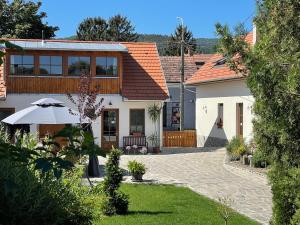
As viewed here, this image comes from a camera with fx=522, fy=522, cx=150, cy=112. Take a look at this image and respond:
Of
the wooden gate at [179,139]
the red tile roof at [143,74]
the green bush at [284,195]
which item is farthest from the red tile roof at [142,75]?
the green bush at [284,195]

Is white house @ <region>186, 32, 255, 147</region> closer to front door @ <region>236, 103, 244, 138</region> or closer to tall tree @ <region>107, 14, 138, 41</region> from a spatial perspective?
front door @ <region>236, 103, 244, 138</region>

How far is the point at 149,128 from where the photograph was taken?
1097 inches

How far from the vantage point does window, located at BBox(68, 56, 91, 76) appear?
88.6 ft

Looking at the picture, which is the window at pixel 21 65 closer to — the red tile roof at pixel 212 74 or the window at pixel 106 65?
the window at pixel 106 65

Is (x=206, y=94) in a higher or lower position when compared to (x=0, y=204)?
higher

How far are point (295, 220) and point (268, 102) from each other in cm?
179

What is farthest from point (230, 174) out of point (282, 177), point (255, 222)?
point (282, 177)

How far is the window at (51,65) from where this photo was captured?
26.7 meters

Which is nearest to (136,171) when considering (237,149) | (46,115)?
(46,115)

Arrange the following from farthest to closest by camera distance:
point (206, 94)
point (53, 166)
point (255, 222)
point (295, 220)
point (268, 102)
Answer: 1. point (206, 94)
2. point (255, 222)
3. point (295, 220)
4. point (268, 102)
5. point (53, 166)

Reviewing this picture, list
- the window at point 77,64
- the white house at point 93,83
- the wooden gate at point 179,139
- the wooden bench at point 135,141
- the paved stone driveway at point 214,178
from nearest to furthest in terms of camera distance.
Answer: the paved stone driveway at point 214,178 < the white house at point 93,83 < the window at point 77,64 < the wooden bench at point 135,141 < the wooden gate at point 179,139

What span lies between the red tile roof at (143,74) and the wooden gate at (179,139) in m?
3.27

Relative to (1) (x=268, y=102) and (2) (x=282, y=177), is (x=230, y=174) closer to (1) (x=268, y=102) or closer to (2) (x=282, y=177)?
(2) (x=282, y=177)

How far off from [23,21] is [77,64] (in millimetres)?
19013
